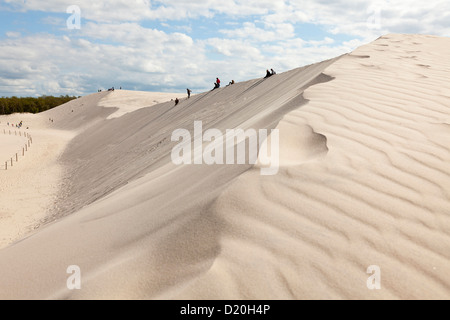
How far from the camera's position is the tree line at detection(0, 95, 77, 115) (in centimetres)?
5273

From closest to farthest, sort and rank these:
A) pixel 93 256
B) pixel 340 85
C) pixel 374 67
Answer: pixel 93 256, pixel 340 85, pixel 374 67

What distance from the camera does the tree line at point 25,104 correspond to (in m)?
52.7

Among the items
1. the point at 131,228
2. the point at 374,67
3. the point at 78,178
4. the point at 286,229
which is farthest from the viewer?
the point at 78,178

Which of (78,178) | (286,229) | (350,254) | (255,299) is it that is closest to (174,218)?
(286,229)

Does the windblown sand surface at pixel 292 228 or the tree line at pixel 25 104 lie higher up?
the windblown sand surface at pixel 292 228

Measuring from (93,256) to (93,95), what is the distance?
47076 mm

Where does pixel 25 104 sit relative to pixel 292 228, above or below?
below

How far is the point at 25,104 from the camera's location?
56656 millimetres

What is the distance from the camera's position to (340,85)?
4.78 m

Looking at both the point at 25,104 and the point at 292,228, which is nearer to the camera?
the point at 292,228

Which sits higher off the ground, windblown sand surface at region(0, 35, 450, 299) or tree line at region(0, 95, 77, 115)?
windblown sand surface at region(0, 35, 450, 299)

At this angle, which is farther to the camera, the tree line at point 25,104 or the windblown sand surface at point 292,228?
the tree line at point 25,104

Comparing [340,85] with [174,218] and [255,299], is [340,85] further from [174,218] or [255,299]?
[255,299]

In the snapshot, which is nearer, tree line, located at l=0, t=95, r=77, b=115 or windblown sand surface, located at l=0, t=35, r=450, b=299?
windblown sand surface, located at l=0, t=35, r=450, b=299
